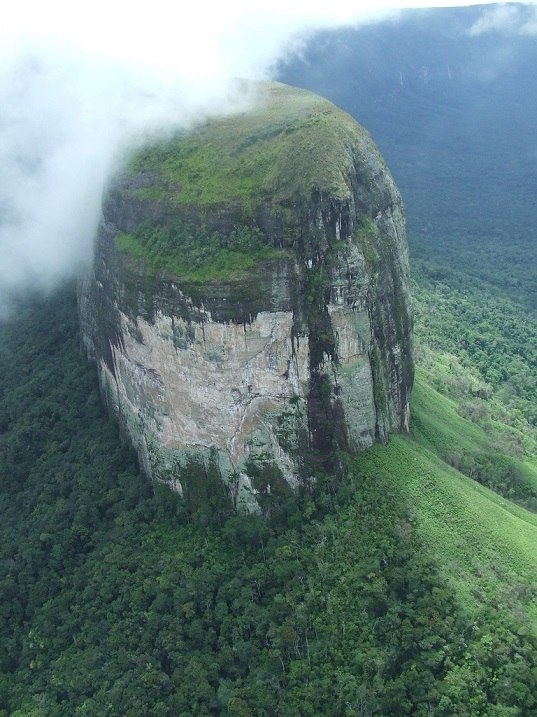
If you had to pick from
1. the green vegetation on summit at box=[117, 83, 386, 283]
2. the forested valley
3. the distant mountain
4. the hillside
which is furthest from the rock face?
the distant mountain

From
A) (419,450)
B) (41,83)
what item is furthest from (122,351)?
(41,83)

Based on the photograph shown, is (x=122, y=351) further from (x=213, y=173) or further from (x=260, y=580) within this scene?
(x=260, y=580)

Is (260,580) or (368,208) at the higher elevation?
(368,208)

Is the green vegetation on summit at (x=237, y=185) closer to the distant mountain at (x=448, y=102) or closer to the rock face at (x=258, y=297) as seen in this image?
the rock face at (x=258, y=297)

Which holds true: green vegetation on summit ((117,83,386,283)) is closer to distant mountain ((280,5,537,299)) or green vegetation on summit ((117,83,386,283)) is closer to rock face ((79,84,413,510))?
rock face ((79,84,413,510))

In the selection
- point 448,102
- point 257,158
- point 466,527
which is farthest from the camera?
point 448,102

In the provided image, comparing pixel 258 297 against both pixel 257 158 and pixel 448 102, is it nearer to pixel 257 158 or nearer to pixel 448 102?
pixel 257 158

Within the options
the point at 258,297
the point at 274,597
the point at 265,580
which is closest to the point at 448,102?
the point at 258,297
